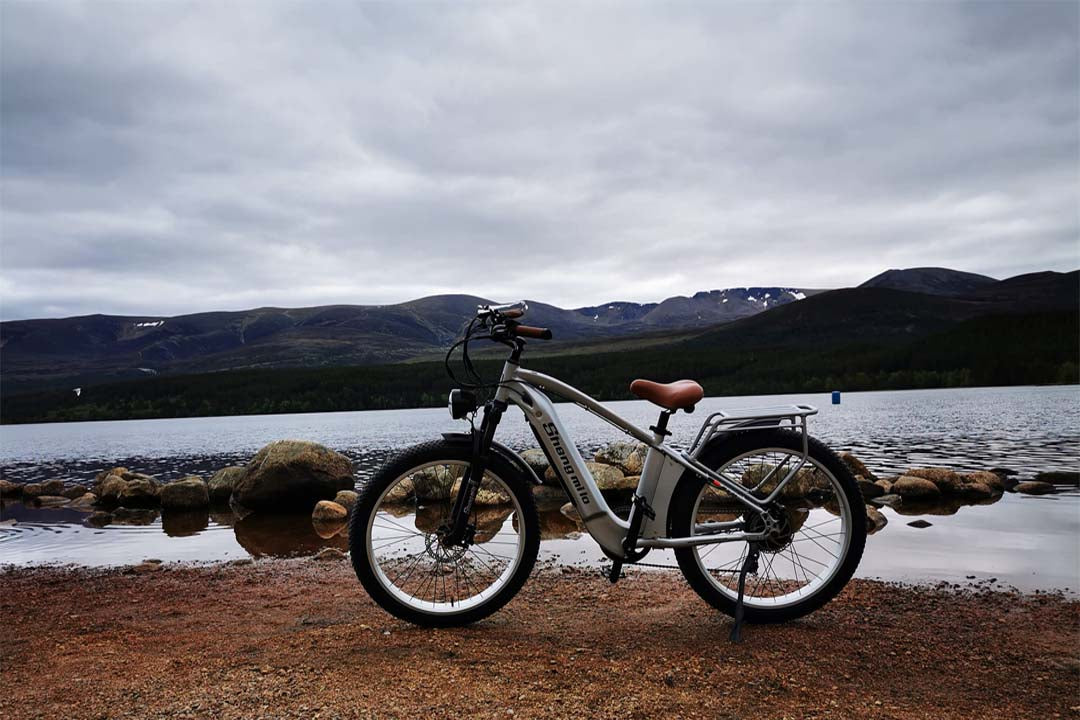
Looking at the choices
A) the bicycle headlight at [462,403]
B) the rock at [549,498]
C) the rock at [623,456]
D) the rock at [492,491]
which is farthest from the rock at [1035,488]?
the bicycle headlight at [462,403]

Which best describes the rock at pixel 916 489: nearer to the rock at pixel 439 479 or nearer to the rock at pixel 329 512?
the rock at pixel 329 512

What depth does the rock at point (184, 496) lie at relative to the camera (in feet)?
55.4

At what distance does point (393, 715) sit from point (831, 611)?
3435mm

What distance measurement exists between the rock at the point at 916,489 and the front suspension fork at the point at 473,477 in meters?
12.0

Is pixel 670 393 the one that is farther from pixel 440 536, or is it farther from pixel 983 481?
pixel 983 481

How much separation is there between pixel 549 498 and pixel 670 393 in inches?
401

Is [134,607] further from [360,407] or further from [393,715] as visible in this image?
[360,407]

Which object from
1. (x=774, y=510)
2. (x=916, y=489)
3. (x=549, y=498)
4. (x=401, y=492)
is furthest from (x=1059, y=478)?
(x=401, y=492)

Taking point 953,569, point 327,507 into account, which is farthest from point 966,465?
point 327,507

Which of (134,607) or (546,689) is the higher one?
(546,689)

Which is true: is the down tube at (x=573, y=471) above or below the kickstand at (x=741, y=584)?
above

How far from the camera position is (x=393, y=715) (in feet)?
11.8

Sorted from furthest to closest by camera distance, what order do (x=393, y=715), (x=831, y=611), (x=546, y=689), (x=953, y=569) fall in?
(x=953, y=569)
(x=831, y=611)
(x=546, y=689)
(x=393, y=715)

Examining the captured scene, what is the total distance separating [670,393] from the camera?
5.01m
